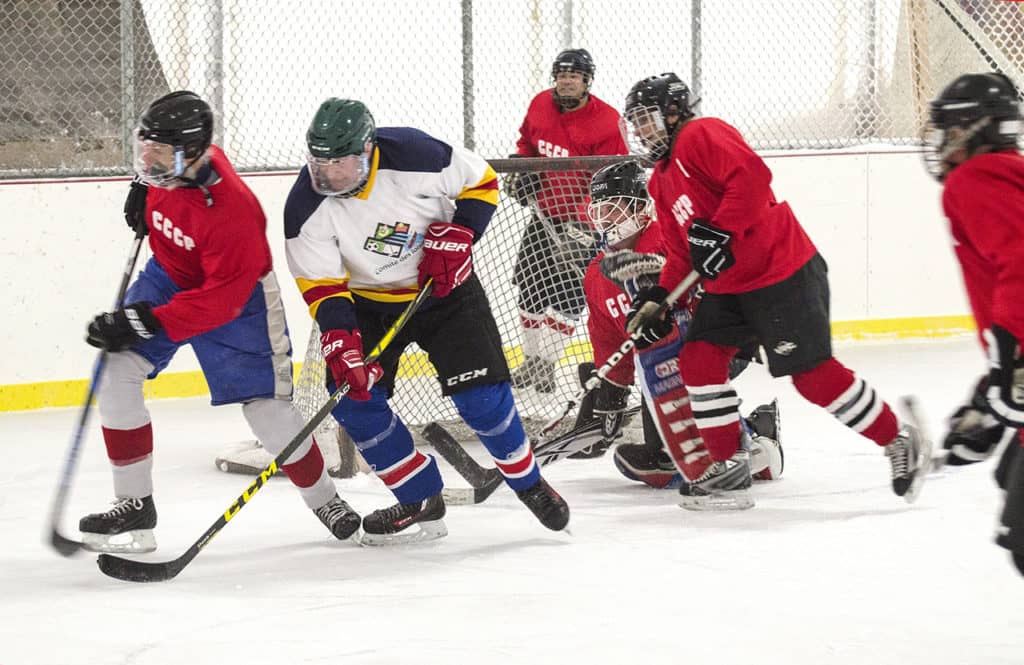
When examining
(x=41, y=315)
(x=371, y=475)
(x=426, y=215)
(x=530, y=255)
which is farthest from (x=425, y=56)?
(x=426, y=215)

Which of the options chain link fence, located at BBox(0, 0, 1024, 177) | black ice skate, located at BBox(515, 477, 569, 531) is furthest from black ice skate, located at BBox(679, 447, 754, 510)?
chain link fence, located at BBox(0, 0, 1024, 177)

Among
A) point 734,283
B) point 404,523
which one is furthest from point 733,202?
point 404,523

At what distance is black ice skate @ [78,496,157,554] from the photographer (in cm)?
291

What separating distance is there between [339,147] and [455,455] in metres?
1.09

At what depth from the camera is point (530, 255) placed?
177 inches

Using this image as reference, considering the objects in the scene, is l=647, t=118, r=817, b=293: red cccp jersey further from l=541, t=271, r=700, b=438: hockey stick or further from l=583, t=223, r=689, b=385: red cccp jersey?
l=583, t=223, r=689, b=385: red cccp jersey

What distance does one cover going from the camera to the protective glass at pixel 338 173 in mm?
2760

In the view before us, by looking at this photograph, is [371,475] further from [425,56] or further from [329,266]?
[425,56]

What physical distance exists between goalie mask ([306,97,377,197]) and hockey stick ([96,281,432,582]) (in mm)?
303

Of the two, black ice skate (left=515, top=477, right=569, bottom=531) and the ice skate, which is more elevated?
black ice skate (left=515, top=477, right=569, bottom=531)

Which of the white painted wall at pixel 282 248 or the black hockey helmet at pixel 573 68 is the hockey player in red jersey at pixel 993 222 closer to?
the black hockey helmet at pixel 573 68

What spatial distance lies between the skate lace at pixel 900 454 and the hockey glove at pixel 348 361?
1.26m

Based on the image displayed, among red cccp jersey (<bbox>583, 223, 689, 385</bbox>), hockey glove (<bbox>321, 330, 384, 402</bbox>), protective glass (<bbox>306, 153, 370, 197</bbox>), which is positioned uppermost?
protective glass (<bbox>306, 153, 370, 197</bbox>)

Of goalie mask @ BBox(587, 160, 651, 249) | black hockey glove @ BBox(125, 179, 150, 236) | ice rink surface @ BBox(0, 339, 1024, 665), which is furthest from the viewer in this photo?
goalie mask @ BBox(587, 160, 651, 249)
